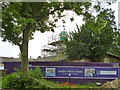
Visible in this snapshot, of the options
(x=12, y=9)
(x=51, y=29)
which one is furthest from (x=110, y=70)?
(x=12, y=9)

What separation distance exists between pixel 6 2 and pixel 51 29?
4.71 metres

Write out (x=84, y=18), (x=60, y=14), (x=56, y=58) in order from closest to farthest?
(x=84, y=18) → (x=60, y=14) → (x=56, y=58)

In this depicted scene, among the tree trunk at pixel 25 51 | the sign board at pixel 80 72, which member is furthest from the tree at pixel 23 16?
the sign board at pixel 80 72

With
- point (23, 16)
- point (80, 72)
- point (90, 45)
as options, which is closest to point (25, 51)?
point (23, 16)

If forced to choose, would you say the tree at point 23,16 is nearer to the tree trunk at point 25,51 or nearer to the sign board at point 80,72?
the tree trunk at point 25,51

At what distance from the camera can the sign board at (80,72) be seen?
15.5 m

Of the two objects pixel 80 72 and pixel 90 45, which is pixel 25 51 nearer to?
pixel 80 72

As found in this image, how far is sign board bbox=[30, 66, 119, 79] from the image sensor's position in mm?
15492

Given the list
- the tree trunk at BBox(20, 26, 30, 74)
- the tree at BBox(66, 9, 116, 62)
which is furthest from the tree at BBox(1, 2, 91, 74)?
the tree at BBox(66, 9, 116, 62)

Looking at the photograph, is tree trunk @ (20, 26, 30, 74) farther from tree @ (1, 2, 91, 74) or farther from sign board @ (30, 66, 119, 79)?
sign board @ (30, 66, 119, 79)

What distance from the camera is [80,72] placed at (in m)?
15.7

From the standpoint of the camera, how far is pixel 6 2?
8773 mm

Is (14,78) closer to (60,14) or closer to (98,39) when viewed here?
(60,14)

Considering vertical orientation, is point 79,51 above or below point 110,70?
above
